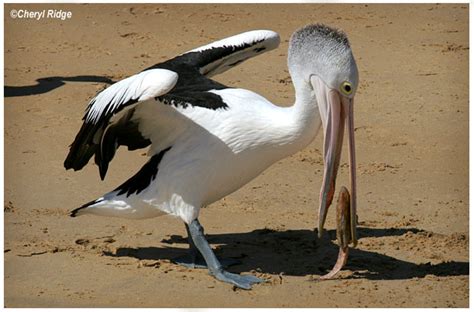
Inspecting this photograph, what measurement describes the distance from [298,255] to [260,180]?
1567 millimetres

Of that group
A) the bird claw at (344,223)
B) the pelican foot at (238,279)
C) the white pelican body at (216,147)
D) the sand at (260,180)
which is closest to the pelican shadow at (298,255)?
the sand at (260,180)

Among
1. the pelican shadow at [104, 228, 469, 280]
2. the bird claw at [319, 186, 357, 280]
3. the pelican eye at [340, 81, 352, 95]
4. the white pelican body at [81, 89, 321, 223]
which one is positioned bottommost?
the pelican shadow at [104, 228, 469, 280]

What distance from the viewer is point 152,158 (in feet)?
22.5

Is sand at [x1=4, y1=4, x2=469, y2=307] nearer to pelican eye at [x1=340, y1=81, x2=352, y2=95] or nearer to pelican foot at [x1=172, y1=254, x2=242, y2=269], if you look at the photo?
pelican foot at [x1=172, y1=254, x2=242, y2=269]

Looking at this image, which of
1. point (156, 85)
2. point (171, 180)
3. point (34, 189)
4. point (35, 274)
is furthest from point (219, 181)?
point (34, 189)

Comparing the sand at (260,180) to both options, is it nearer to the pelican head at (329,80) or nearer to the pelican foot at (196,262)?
the pelican foot at (196,262)

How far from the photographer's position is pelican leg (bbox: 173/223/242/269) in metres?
6.97

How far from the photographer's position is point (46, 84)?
36.9ft

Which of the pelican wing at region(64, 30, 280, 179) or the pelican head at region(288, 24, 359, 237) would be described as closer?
the pelican head at region(288, 24, 359, 237)

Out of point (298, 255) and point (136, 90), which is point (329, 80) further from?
point (298, 255)

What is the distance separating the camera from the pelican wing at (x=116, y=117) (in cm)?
624

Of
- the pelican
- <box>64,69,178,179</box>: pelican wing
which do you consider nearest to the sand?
the pelican

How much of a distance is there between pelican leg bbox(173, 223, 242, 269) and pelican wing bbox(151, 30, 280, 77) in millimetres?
1190

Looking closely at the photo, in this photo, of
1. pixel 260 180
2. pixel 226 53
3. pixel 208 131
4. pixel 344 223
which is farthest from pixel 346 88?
pixel 260 180
